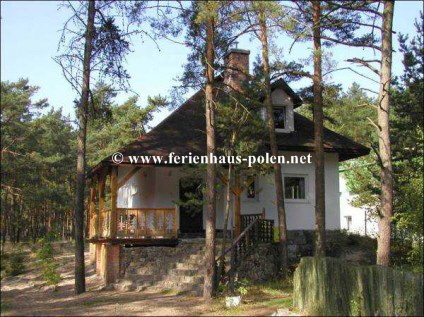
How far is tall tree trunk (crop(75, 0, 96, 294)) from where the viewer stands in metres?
14.0

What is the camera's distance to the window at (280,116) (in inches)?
739

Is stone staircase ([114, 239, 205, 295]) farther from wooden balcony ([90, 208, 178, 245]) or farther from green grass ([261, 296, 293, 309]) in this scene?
green grass ([261, 296, 293, 309])

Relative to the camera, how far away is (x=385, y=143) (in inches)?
462

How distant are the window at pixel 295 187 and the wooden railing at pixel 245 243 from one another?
2812mm

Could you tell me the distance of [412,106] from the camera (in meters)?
18.4

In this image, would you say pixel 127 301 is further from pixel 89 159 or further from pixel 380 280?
pixel 89 159

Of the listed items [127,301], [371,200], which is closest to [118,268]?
[127,301]

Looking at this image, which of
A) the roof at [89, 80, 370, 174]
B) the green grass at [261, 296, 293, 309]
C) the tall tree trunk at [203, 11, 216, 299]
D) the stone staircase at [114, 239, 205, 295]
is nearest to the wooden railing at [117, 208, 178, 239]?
the stone staircase at [114, 239, 205, 295]

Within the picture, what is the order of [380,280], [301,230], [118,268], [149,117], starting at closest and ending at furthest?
[380,280], [118,268], [301,230], [149,117]

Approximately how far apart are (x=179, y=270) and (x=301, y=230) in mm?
5472

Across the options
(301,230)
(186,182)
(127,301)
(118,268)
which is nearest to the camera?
(127,301)

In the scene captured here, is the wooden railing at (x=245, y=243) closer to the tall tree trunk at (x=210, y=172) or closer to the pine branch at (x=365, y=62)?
the tall tree trunk at (x=210, y=172)

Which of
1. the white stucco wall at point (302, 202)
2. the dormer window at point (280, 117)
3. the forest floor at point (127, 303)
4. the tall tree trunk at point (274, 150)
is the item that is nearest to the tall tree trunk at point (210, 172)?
the forest floor at point (127, 303)

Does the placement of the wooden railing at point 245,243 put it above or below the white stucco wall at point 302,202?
below
